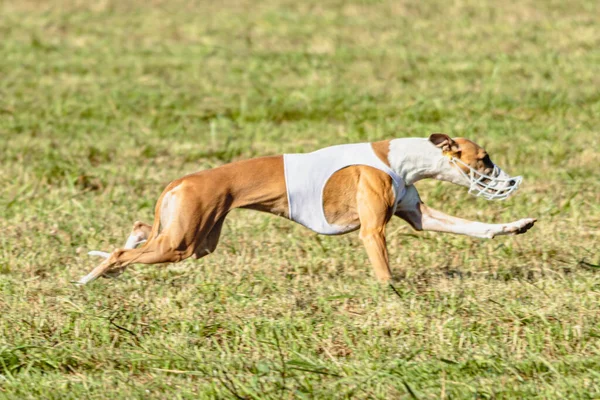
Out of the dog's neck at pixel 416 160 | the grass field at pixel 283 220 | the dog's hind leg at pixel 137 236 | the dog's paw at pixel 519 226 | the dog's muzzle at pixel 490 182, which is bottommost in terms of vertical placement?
the grass field at pixel 283 220

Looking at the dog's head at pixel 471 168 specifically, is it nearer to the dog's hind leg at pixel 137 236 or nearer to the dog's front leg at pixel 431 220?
the dog's front leg at pixel 431 220

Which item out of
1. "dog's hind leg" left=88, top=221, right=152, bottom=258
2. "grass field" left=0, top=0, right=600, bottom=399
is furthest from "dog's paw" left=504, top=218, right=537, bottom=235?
"dog's hind leg" left=88, top=221, right=152, bottom=258

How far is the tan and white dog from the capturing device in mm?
5902

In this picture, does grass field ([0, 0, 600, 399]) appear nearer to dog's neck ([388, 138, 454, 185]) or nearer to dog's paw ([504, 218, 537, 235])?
dog's paw ([504, 218, 537, 235])

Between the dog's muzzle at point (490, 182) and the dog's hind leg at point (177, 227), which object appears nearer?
the dog's hind leg at point (177, 227)

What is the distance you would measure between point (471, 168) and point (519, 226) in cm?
44

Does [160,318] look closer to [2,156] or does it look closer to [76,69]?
[2,156]

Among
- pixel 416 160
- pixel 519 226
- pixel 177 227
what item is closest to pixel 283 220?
pixel 416 160

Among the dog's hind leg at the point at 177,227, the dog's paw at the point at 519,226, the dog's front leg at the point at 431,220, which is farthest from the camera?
the dog's front leg at the point at 431,220

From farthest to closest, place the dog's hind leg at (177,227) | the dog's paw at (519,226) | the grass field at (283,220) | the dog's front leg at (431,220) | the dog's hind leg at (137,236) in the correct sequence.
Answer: the dog's hind leg at (137,236) → the dog's front leg at (431,220) → the dog's paw at (519,226) → the dog's hind leg at (177,227) → the grass field at (283,220)

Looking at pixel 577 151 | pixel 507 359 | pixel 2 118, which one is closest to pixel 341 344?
pixel 507 359

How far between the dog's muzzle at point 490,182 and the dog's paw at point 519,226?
195mm

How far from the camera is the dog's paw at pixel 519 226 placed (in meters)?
6.05

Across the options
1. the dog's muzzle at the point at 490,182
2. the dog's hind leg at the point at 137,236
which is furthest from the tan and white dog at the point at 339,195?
the dog's hind leg at the point at 137,236
